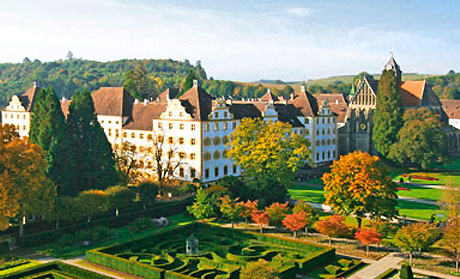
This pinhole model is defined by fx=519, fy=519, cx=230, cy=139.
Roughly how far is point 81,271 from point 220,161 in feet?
131

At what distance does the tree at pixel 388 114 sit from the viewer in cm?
9912

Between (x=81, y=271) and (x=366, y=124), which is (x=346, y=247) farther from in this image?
(x=366, y=124)

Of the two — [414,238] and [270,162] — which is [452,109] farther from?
[414,238]

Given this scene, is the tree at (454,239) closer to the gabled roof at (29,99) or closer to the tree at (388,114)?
the tree at (388,114)

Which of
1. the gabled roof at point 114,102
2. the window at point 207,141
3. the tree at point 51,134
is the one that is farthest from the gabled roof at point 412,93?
the tree at point 51,134

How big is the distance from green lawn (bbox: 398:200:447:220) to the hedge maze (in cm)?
1995

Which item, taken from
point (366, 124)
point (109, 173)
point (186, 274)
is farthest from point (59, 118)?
point (366, 124)

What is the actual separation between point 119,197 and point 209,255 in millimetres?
16360

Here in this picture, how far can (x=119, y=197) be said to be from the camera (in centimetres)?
5888

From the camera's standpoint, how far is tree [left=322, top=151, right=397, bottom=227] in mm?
51469

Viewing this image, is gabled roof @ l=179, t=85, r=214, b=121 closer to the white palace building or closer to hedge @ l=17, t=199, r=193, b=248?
the white palace building

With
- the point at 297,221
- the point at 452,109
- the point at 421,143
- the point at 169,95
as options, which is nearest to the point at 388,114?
the point at 421,143

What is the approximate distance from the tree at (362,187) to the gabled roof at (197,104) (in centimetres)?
2842

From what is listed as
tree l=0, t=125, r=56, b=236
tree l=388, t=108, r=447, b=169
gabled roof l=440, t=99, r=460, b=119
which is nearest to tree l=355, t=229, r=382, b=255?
tree l=0, t=125, r=56, b=236
